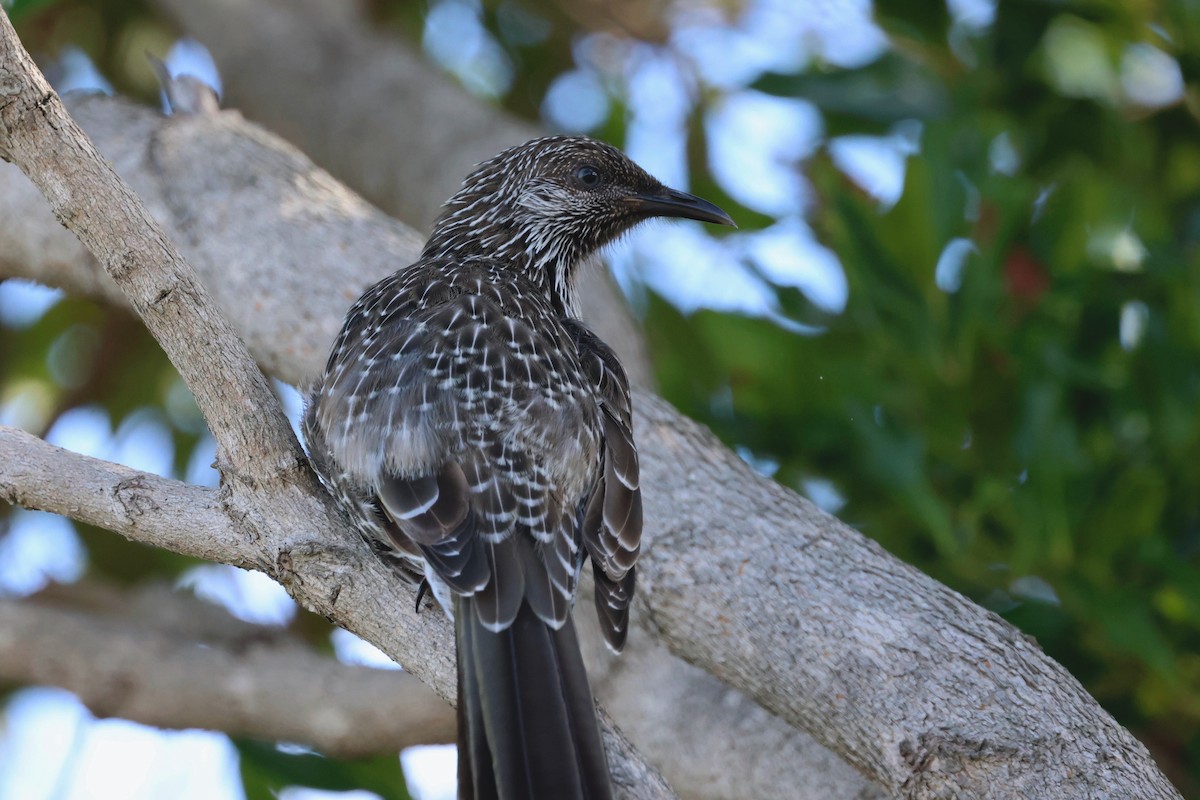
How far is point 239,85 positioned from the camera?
591cm

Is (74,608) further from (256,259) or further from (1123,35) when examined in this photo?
(1123,35)

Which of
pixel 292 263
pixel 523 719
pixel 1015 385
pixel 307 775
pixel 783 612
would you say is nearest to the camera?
pixel 523 719

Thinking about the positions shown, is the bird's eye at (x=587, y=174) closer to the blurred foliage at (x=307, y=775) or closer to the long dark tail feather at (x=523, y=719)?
the long dark tail feather at (x=523, y=719)

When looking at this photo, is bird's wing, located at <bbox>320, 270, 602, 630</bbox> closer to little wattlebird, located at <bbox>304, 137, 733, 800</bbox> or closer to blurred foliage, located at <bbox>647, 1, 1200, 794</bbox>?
little wattlebird, located at <bbox>304, 137, 733, 800</bbox>

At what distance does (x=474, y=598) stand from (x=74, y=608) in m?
2.76

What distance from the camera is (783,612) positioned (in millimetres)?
2945

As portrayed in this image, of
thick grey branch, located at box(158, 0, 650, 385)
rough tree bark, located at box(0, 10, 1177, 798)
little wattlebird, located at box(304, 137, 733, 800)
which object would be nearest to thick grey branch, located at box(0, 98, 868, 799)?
rough tree bark, located at box(0, 10, 1177, 798)

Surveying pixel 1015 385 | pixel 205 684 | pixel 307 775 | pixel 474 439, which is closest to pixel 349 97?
pixel 205 684

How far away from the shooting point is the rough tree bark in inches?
97.3

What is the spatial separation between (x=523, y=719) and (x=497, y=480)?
552 millimetres

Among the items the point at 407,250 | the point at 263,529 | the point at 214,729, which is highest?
the point at 263,529

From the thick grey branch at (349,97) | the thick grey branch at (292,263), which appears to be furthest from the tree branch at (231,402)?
the thick grey branch at (349,97)

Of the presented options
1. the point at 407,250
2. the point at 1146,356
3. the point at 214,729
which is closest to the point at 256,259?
the point at 407,250

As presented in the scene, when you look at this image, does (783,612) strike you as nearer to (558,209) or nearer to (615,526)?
(615,526)
